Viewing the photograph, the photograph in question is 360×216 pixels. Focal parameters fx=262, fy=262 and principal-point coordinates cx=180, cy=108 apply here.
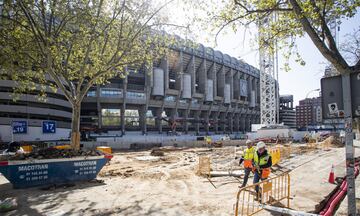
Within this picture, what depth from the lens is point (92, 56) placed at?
51.7ft

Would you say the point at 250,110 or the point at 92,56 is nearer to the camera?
the point at 92,56

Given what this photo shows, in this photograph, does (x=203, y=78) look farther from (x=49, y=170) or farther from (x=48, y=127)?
(x=49, y=170)

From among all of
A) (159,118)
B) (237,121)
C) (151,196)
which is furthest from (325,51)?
(237,121)

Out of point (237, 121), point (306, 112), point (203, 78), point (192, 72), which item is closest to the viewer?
point (192, 72)

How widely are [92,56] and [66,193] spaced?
9.17 m

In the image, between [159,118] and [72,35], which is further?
[159,118]

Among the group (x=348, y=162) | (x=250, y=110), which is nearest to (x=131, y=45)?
(x=348, y=162)

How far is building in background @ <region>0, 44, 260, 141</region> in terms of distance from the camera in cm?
4694

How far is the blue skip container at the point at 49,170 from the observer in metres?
9.63

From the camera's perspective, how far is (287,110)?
5231 inches

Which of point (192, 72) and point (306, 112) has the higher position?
point (192, 72)

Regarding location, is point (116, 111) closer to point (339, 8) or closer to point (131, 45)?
point (131, 45)

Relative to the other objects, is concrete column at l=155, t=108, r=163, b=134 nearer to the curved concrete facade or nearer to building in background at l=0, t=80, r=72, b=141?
the curved concrete facade

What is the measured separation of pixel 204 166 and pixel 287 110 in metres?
130
